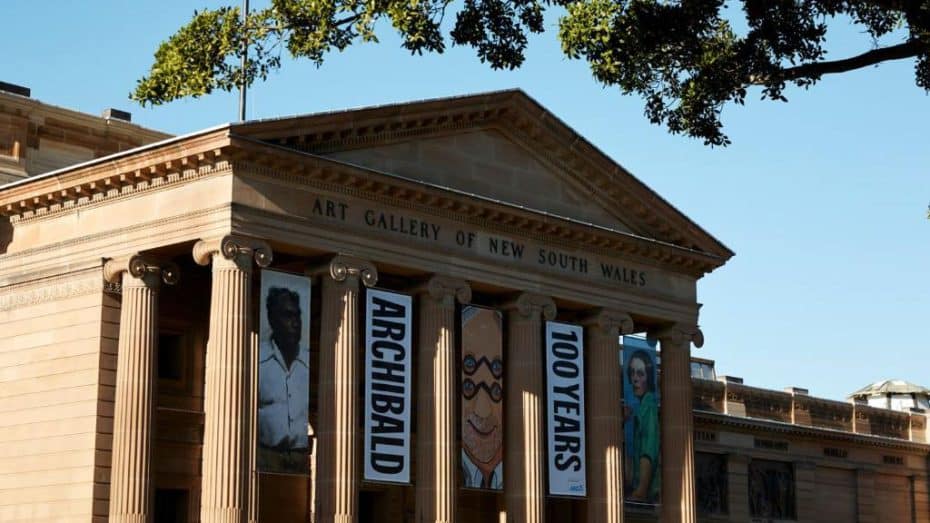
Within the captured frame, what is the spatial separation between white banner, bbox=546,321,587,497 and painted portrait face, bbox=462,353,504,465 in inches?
60.9

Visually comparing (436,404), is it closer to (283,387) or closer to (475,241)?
(475,241)

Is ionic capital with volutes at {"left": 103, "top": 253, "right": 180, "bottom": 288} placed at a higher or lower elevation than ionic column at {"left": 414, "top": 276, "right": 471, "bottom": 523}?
higher

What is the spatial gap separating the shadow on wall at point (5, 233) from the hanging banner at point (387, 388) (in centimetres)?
927

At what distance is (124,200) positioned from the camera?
37.6m

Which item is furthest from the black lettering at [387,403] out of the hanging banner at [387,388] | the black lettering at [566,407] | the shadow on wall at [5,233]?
the shadow on wall at [5,233]

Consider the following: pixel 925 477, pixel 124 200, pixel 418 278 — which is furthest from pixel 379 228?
pixel 925 477

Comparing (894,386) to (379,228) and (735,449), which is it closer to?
(735,449)

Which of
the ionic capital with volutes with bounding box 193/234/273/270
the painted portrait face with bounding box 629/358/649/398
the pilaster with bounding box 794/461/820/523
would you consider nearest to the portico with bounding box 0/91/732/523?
the ionic capital with volutes with bounding box 193/234/273/270

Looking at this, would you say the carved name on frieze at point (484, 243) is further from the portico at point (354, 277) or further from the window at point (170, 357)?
the window at point (170, 357)

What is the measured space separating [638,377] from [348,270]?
431 inches

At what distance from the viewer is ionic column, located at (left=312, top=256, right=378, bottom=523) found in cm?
3650

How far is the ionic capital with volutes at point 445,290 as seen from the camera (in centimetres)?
3966

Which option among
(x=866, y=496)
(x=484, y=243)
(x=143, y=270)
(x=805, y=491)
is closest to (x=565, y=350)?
(x=484, y=243)

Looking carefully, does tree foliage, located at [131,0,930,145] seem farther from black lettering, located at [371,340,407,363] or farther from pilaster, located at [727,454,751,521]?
pilaster, located at [727,454,751,521]
